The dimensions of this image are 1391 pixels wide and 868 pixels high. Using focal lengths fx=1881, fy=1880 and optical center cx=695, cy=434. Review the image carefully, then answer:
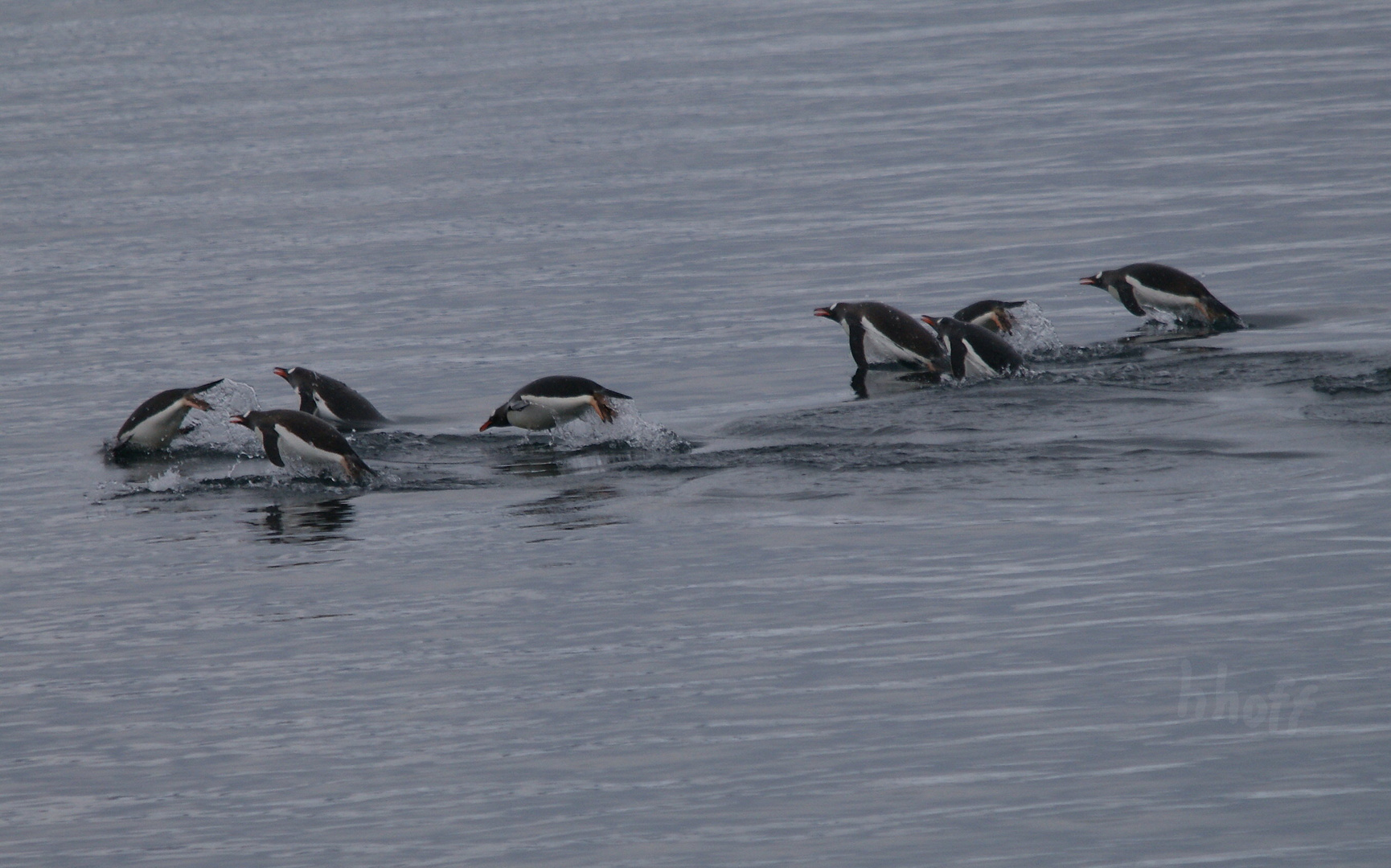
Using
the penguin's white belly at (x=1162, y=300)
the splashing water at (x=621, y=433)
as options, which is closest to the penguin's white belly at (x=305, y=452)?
the splashing water at (x=621, y=433)

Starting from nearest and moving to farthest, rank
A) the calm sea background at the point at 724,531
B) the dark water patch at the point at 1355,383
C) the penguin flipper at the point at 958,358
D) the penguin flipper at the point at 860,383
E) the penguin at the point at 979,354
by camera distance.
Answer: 1. the calm sea background at the point at 724,531
2. the dark water patch at the point at 1355,383
3. the penguin at the point at 979,354
4. the penguin flipper at the point at 958,358
5. the penguin flipper at the point at 860,383

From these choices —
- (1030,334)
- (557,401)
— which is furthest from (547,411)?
(1030,334)

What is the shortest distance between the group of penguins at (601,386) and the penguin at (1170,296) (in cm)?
1

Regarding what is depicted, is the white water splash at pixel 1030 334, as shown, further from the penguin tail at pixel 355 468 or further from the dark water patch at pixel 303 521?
the dark water patch at pixel 303 521

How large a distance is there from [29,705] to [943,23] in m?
49.9

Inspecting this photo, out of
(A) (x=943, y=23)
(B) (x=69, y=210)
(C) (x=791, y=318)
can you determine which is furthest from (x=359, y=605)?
(A) (x=943, y=23)

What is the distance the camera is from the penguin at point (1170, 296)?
18.2m

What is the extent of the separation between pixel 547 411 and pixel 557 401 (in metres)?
0.14

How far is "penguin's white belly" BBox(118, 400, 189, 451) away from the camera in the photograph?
1684 cm

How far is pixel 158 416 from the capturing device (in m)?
16.8

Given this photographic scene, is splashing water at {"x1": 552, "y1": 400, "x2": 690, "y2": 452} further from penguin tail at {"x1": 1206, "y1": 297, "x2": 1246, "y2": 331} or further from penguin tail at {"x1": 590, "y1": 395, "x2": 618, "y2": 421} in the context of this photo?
penguin tail at {"x1": 1206, "y1": 297, "x2": 1246, "y2": 331}

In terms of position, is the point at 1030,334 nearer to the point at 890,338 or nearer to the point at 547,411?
the point at 890,338

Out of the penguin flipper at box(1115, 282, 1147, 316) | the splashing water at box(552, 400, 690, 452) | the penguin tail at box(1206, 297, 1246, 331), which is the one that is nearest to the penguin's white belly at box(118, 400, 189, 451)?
the splashing water at box(552, 400, 690, 452)

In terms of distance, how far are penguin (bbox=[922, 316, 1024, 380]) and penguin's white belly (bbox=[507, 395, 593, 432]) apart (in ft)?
11.4
